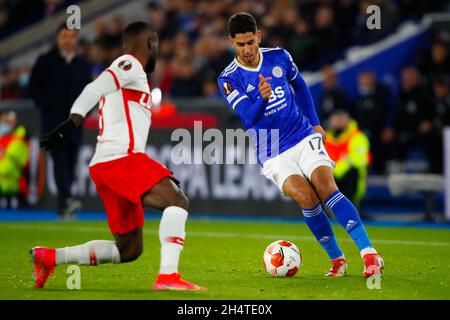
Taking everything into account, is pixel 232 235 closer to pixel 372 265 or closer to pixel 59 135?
pixel 372 265

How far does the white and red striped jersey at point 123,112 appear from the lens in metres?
6.56

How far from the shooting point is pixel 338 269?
7773mm

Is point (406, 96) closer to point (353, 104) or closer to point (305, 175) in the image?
point (353, 104)

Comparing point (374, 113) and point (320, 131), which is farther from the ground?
point (374, 113)

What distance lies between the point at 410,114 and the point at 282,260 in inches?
317

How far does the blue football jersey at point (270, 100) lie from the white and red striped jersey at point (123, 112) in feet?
4.60

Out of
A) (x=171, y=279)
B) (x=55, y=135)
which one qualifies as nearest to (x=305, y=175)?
(x=171, y=279)

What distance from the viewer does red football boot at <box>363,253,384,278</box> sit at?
723 cm

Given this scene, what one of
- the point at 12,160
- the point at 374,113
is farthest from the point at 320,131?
the point at 12,160

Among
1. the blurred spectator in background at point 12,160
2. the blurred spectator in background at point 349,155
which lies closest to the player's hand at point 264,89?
the blurred spectator in background at point 349,155

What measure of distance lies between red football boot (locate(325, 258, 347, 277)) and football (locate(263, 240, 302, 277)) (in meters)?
0.27

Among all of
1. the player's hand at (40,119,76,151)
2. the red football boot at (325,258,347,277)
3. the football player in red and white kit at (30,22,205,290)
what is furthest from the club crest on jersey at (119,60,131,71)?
the red football boot at (325,258,347,277)

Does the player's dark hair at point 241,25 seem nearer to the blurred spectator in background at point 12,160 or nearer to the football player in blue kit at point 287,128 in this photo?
the football player in blue kit at point 287,128

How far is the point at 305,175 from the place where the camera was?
778 centimetres
